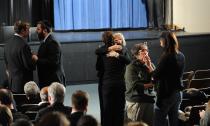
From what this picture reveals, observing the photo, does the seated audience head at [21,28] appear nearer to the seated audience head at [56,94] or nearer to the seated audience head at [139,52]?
the seated audience head at [139,52]

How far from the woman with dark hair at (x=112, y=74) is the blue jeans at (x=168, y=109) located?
66 cm

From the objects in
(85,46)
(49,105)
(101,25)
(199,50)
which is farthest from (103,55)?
(101,25)

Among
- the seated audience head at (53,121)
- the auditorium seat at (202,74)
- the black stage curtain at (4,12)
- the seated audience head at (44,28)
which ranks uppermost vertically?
the black stage curtain at (4,12)

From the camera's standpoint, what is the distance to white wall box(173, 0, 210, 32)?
13.5 meters

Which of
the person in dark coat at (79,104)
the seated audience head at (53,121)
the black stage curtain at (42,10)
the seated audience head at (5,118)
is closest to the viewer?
the seated audience head at (53,121)

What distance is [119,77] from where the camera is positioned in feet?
22.4

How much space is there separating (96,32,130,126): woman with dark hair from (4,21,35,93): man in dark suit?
91 centimetres

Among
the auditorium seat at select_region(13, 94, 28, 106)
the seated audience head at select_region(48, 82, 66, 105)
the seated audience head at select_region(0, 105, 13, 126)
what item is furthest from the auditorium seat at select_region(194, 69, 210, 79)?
the seated audience head at select_region(0, 105, 13, 126)

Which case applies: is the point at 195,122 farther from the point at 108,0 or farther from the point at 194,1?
the point at 108,0

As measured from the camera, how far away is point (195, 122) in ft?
19.2

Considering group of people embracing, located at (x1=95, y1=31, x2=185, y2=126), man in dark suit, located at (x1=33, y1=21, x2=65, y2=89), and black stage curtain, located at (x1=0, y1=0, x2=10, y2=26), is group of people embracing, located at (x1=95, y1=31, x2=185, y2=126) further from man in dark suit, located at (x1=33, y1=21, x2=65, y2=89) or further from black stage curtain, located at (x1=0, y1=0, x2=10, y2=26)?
black stage curtain, located at (x1=0, y1=0, x2=10, y2=26)

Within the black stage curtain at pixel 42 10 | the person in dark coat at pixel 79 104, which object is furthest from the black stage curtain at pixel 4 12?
the person in dark coat at pixel 79 104

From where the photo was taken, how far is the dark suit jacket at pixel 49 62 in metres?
6.98

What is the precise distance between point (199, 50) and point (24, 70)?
567cm
